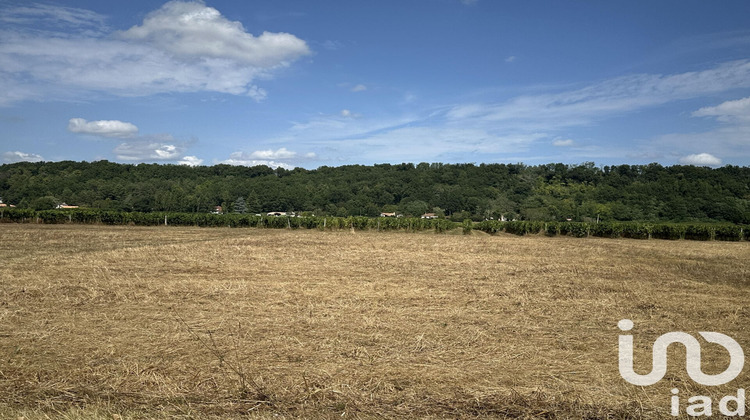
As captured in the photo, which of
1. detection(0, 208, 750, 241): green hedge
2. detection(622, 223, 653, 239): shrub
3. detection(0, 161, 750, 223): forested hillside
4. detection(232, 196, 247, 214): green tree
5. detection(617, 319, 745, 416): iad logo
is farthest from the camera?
detection(232, 196, 247, 214): green tree

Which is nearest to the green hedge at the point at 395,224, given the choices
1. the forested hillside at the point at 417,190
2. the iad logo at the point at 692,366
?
the forested hillside at the point at 417,190

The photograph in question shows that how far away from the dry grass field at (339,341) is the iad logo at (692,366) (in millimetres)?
130

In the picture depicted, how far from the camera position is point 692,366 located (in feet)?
20.0

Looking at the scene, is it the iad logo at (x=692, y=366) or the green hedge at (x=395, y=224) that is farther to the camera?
the green hedge at (x=395, y=224)

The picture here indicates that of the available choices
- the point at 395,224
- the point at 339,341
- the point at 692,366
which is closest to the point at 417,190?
the point at 395,224

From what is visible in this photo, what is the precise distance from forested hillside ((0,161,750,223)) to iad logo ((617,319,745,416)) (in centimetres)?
5110

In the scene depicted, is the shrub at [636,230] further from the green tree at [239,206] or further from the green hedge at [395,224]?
the green tree at [239,206]

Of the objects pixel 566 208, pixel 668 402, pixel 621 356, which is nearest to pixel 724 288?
pixel 621 356

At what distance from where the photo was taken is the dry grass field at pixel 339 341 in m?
4.86

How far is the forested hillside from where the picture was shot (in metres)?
58.8

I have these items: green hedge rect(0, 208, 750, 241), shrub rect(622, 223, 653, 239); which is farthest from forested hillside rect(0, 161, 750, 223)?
shrub rect(622, 223, 653, 239)

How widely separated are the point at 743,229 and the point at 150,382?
4876 cm

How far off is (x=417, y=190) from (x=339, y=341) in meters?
73.3

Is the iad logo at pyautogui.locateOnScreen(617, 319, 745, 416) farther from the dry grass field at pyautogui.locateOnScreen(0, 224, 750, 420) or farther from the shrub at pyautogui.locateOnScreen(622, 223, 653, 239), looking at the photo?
the shrub at pyautogui.locateOnScreen(622, 223, 653, 239)
